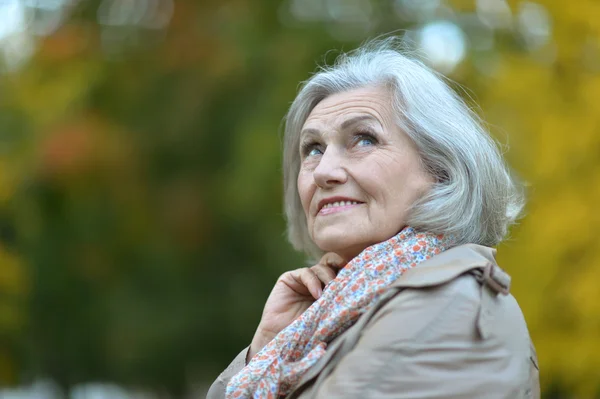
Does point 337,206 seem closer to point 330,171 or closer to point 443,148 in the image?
point 330,171

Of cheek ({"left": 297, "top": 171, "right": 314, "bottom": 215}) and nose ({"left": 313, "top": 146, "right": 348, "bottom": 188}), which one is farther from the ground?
nose ({"left": 313, "top": 146, "right": 348, "bottom": 188})

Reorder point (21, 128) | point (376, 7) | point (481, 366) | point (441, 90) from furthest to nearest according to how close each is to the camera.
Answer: point (21, 128)
point (376, 7)
point (441, 90)
point (481, 366)

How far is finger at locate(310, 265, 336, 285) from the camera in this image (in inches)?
117

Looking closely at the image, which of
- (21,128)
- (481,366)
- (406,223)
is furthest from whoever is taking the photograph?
(21,128)

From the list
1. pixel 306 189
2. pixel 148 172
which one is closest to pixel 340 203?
pixel 306 189

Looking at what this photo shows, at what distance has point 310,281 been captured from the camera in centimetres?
301

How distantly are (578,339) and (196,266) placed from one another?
760 cm

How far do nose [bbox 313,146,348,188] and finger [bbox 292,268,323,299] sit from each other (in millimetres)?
370

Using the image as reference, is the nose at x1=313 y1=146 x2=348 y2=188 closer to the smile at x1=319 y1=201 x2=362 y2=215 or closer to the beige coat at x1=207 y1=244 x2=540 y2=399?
the smile at x1=319 y1=201 x2=362 y2=215

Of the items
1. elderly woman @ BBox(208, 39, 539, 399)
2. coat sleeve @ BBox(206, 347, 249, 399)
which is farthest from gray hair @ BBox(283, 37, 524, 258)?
coat sleeve @ BBox(206, 347, 249, 399)

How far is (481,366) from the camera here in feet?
7.44

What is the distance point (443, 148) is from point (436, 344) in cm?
73

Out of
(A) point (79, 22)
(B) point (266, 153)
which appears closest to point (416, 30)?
(B) point (266, 153)

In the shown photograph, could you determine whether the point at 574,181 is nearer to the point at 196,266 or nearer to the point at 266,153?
the point at 266,153
